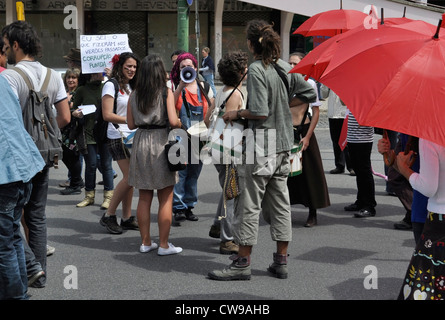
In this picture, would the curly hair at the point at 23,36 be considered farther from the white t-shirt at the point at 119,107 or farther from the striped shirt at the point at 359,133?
the striped shirt at the point at 359,133

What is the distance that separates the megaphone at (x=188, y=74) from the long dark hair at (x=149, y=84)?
553 millimetres

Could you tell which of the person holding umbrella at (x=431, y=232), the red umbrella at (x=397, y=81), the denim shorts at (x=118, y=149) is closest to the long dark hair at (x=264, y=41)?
Result: the red umbrella at (x=397, y=81)

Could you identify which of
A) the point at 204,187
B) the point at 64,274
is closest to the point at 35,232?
the point at 64,274

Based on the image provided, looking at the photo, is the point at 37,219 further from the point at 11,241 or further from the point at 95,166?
the point at 95,166

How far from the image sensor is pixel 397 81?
2.94 metres

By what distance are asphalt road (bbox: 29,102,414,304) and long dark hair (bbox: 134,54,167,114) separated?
1.37 meters

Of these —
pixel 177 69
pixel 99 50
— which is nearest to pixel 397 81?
pixel 177 69

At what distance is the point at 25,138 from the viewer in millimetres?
3826

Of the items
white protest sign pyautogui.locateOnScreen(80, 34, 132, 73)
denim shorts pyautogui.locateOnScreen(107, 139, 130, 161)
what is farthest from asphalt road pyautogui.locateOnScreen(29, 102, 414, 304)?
white protest sign pyautogui.locateOnScreen(80, 34, 132, 73)

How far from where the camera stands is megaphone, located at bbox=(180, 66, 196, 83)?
A: 584 cm

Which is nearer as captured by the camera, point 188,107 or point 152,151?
point 152,151

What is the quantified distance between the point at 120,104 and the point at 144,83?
1020 mm

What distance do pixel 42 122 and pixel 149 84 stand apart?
45.4 inches

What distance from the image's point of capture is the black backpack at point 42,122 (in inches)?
169
